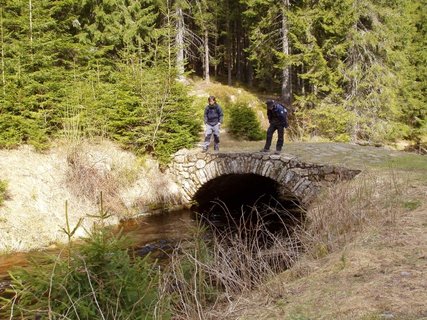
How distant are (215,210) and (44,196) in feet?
16.4

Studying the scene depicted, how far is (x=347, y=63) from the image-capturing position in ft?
57.7

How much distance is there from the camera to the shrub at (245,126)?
56.0 feet

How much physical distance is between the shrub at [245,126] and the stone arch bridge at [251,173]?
138 inches

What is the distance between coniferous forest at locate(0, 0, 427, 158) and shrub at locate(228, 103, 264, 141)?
2.19 meters

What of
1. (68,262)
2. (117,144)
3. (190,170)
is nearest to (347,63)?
(190,170)

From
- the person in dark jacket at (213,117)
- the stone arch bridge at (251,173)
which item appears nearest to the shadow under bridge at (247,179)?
the stone arch bridge at (251,173)

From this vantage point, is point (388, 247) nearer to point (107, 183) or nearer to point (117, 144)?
point (107, 183)

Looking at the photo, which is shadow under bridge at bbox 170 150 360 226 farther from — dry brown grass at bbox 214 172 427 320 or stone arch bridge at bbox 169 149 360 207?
dry brown grass at bbox 214 172 427 320

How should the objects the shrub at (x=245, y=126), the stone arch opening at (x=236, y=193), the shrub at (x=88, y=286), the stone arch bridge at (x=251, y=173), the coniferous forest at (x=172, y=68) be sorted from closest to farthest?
the shrub at (x=88, y=286) < the stone arch bridge at (x=251, y=173) < the coniferous forest at (x=172, y=68) < the stone arch opening at (x=236, y=193) < the shrub at (x=245, y=126)

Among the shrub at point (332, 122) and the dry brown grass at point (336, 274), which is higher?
the shrub at point (332, 122)

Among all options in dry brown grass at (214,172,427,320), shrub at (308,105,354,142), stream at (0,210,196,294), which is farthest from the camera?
shrub at (308,105,354,142)

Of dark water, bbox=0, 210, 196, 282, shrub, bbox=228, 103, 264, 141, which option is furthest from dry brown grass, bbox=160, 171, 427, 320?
shrub, bbox=228, 103, 264, 141

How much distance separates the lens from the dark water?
754cm

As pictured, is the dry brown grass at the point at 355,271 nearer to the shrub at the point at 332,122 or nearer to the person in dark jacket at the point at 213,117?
the person in dark jacket at the point at 213,117
